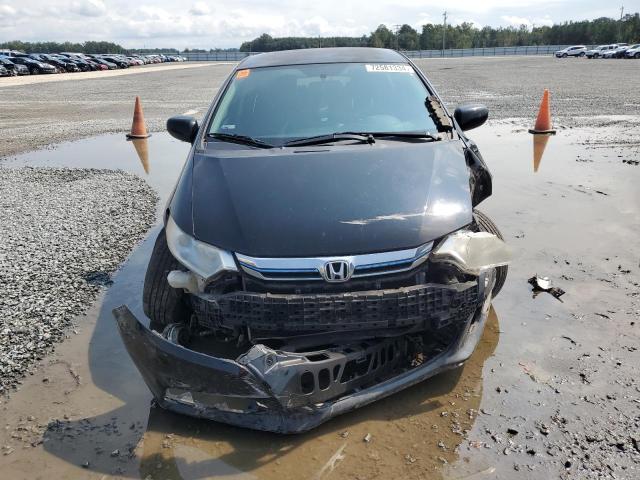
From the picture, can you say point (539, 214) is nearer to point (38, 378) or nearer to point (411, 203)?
point (411, 203)

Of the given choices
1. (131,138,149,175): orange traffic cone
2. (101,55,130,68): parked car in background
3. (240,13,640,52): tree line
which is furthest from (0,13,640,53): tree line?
(131,138,149,175): orange traffic cone

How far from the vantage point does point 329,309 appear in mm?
2574

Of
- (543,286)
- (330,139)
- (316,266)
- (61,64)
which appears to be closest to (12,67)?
(61,64)

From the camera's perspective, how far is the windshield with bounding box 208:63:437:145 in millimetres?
3957

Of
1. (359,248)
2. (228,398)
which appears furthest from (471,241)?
(228,398)

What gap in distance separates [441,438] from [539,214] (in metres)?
3.99

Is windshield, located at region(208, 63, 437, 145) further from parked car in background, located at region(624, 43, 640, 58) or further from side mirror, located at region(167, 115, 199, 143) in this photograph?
parked car in background, located at region(624, 43, 640, 58)

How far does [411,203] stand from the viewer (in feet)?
9.69

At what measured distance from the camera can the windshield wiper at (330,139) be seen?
370cm

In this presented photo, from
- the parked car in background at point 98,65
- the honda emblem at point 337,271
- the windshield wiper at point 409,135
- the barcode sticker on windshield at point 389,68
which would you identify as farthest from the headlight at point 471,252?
the parked car in background at point 98,65

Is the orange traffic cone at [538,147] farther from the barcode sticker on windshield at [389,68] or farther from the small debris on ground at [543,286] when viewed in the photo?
the barcode sticker on windshield at [389,68]

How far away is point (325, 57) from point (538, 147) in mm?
6168

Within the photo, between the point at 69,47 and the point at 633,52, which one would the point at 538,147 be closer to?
the point at 633,52

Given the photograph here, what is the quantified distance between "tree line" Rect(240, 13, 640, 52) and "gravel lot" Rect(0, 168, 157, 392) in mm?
81686
